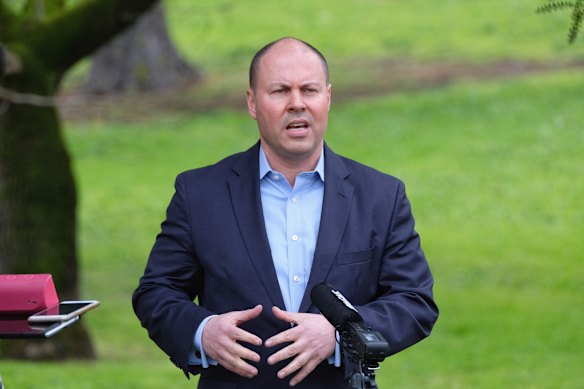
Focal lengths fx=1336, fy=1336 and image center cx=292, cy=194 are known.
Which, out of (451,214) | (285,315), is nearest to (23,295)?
(285,315)

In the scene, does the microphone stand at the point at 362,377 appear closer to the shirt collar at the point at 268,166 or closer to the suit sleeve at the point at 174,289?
the suit sleeve at the point at 174,289

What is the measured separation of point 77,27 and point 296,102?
8.43m

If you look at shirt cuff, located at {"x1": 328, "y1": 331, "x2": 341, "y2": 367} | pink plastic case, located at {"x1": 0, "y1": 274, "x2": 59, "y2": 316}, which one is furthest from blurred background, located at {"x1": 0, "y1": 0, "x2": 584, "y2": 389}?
shirt cuff, located at {"x1": 328, "y1": 331, "x2": 341, "y2": 367}

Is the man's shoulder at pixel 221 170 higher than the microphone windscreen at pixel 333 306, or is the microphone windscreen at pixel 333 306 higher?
the man's shoulder at pixel 221 170

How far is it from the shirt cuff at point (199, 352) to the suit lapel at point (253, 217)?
0.76 feet

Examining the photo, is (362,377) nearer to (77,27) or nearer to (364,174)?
(364,174)

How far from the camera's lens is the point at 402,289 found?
4199 mm

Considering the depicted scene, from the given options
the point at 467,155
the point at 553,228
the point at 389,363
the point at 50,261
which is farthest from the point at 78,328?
the point at 467,155

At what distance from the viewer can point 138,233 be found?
22.3 m

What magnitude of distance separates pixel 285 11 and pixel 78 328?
26198mm

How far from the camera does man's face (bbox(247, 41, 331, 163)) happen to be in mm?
4176

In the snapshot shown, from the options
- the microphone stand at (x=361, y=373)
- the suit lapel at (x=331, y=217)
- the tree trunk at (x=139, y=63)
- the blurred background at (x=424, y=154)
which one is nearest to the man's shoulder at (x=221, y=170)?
the suit lapel at (x=331, y=217)

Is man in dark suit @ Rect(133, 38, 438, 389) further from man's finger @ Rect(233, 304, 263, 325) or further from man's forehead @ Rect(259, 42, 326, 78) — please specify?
man's finger @ Rect(233, 304, 263, 325)

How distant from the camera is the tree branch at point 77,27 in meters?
12.2
